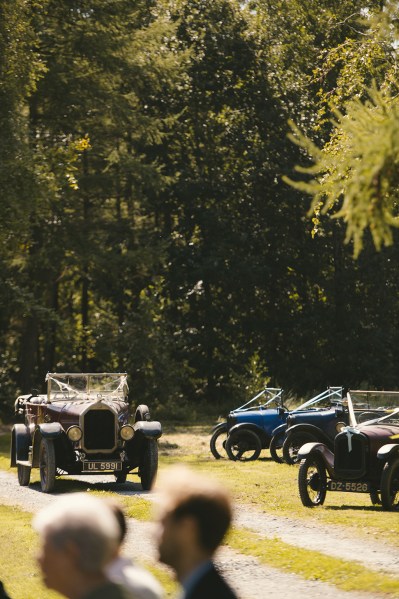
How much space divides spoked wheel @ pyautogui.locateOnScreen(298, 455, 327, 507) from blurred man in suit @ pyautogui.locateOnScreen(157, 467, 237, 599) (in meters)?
11.6

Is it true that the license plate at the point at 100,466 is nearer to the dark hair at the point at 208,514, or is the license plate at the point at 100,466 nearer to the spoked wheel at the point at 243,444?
the spoked wheel at the point at 243,444

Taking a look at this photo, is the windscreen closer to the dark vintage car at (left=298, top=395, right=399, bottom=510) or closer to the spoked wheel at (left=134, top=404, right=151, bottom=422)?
the spoked wheel at (left=134, top=404, right=151, bottom=422)

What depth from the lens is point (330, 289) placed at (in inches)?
1527

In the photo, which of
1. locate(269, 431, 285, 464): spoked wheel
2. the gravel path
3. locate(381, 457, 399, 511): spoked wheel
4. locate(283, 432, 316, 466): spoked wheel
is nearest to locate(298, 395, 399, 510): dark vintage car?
locate(381, 457, 399, 511): spoked wheel

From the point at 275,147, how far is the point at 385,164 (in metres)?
32.2

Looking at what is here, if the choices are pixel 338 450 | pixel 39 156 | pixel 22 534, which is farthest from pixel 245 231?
pixel 22 534

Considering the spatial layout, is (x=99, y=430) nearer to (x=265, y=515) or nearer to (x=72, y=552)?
(x=265, y=515)

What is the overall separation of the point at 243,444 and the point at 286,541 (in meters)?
10.2

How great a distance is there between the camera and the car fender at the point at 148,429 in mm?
18000

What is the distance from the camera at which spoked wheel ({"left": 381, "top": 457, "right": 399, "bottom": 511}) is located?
14.7 m

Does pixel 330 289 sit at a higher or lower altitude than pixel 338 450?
higher

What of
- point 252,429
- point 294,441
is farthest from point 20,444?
point 252,429

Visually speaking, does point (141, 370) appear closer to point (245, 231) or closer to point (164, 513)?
point (245, 231)

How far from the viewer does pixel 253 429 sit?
74.3 feet
